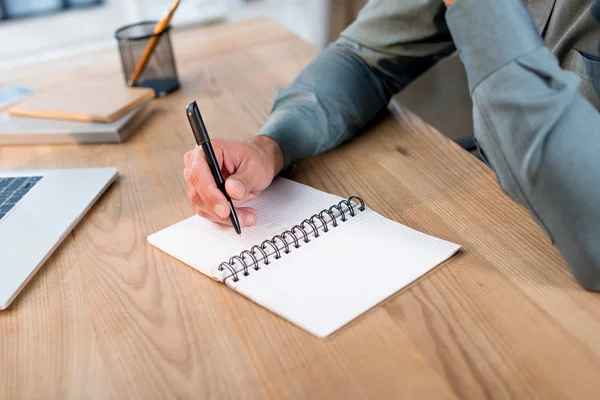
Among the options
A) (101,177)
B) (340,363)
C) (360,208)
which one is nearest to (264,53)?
A: (101,177)

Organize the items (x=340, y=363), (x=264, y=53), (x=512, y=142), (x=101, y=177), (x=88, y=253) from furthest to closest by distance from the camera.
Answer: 1. (x=264, y=53)
2. (x=101, y=177)
3. (x=88, y=253)
4. (x=512, y=142)
5. (x=340, y=363)

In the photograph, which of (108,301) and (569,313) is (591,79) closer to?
(569,313)

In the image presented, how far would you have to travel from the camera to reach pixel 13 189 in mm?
932

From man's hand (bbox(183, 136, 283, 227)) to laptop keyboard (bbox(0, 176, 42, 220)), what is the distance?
26 centimetres

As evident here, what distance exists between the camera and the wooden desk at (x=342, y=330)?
56 centimetres

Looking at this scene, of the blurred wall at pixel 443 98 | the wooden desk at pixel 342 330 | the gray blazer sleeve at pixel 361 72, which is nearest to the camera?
the wooden desk at pixel 342 330

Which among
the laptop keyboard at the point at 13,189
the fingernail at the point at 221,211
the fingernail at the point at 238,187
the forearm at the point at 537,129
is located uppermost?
the forearm at the point at 537,129

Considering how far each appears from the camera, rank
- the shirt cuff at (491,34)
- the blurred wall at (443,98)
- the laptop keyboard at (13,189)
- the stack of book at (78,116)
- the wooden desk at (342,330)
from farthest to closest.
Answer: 1. the blurred wall at (443,98)
2. the stack of book at (78,116)
3. the laptop keyboard at (13,189)
4. the shirt cuff at (491,34)
5. the wooden desk at (342,330)

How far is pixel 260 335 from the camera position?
0.62 m

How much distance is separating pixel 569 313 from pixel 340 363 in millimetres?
233

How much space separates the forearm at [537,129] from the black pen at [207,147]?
12.2 inches

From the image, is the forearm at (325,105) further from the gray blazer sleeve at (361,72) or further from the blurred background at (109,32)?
the blurred background at (109,32)

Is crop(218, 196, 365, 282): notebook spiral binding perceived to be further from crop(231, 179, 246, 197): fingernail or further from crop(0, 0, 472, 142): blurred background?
crop(0, 0, 472, 142): blurred background

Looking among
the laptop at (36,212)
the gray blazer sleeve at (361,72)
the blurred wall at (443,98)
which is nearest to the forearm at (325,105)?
the gray blazer sleeve at (361,72)
